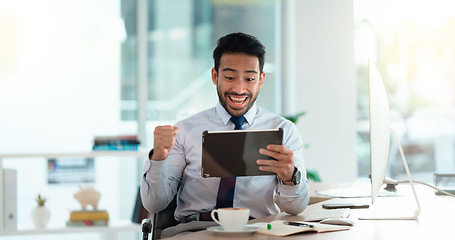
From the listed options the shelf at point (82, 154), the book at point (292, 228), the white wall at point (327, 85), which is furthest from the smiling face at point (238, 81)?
the white wall at point (327, 85)

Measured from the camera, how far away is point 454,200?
2352 mm

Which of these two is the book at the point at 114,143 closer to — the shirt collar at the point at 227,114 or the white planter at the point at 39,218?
the white planter at the point at 39,218

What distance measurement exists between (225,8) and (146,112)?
110 centimetres

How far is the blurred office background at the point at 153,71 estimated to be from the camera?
4785mm

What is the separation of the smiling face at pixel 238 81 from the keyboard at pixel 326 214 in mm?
510

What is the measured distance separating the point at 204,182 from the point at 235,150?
0.40 m

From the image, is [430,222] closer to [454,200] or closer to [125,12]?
[454,200]

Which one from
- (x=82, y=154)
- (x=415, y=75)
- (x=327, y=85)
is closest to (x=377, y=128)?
(x=82, y=154)

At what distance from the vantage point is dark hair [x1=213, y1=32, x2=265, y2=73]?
2367mm

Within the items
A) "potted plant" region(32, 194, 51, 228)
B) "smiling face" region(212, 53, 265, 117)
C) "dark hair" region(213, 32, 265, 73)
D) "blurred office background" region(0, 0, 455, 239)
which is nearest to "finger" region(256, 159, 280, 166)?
"smiling face" region(212, 53, 265, 117)

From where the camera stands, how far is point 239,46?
7.77 feet

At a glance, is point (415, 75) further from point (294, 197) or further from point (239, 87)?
point (294, 197)

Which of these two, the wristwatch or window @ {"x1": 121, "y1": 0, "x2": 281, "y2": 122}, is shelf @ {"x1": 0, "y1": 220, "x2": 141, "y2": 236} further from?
the wristwatch

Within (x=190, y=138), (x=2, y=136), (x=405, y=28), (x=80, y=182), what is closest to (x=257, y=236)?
(x=190, y=138)
